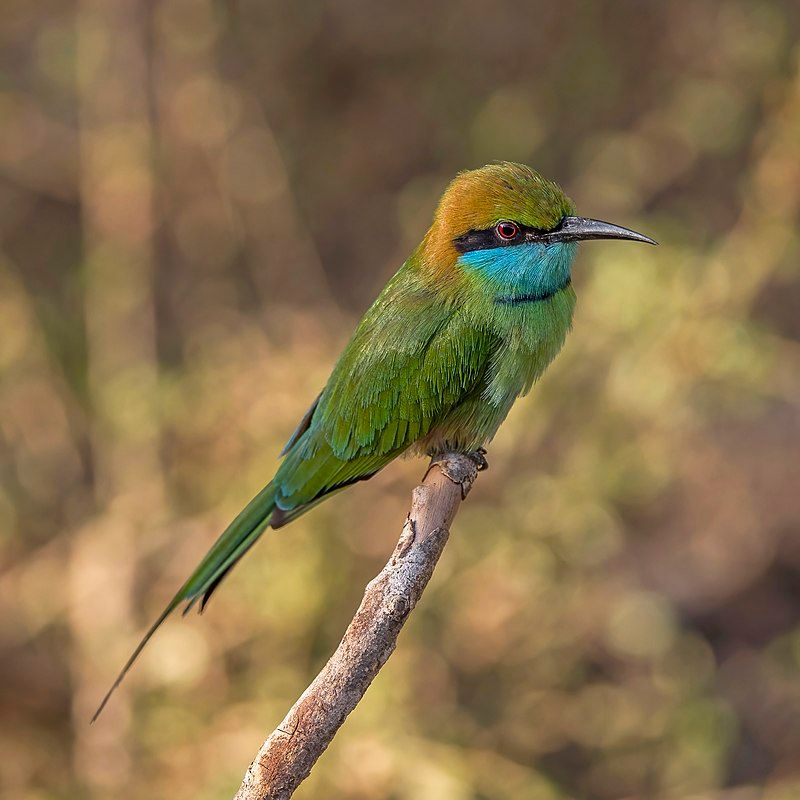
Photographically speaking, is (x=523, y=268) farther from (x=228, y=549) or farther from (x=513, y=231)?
(x=228, y=549)

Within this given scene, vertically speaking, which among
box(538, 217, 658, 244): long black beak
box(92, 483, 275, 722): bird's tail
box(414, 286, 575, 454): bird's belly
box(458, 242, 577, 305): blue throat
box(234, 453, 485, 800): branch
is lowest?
box(234, 453, 485, 800): branch

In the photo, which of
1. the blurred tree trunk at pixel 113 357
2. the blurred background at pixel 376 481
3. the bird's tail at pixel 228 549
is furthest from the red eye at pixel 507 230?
the blurred tree trunk at pixel 113 357

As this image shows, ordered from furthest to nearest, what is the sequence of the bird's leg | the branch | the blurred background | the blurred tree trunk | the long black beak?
the blurred tree trunk < the blurred background < the long black beak < the bird's leg < the branch

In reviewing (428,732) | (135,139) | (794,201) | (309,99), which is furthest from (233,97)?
(428,732)

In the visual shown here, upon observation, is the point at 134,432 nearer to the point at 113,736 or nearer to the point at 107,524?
the point at 107,524

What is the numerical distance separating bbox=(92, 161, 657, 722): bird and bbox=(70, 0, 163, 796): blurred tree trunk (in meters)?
1.03

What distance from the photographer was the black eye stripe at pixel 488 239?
2.16 m

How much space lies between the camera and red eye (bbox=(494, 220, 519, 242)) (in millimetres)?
2167

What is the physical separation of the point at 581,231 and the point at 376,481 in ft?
3.99

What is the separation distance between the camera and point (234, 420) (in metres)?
3.28

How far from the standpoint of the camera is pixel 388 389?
2254 mm

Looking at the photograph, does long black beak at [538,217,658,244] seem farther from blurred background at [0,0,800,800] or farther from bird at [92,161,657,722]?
blurred background at [0,0,800,800]

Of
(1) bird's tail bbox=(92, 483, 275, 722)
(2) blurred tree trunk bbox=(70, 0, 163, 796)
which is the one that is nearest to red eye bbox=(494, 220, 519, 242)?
(1) bird's tail bbox=(92, 483, 275, 722)

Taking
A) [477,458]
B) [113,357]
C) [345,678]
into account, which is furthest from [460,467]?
[113,357]
